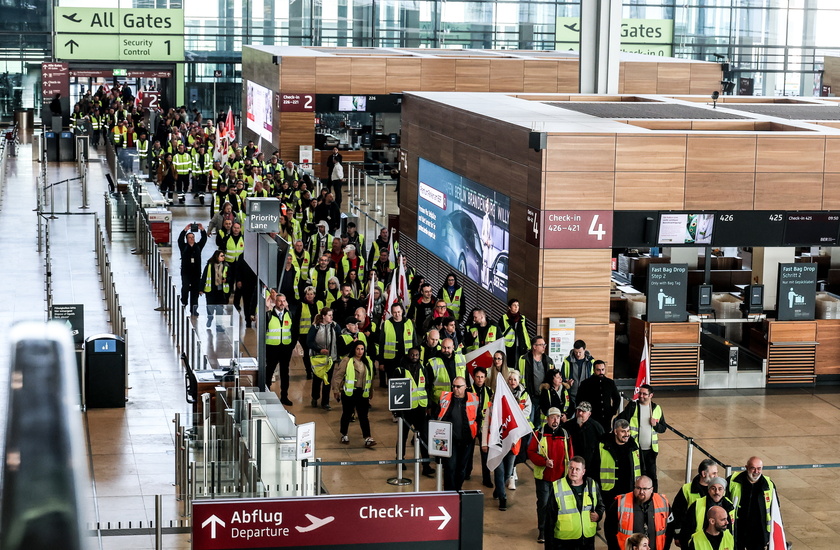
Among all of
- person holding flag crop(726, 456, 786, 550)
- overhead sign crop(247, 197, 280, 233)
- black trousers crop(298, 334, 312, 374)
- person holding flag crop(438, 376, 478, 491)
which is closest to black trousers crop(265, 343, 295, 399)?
black trousers crop(298, 334, 312, 374)

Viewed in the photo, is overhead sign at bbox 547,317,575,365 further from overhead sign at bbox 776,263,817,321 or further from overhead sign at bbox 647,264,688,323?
overhead sign at bbox 776,263,817,321

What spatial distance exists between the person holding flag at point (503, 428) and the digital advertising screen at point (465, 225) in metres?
6.30

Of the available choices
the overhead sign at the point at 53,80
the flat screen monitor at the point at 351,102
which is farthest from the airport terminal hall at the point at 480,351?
the overhead sign at the point at 53,80

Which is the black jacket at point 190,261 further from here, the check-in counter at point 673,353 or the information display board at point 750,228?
the information display board at point 750,228

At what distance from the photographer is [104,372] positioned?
1591 cm

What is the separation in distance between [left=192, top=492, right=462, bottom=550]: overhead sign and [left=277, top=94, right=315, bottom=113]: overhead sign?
3399cm

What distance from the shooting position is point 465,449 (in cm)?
1246

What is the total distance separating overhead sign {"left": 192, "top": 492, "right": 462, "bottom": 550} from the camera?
210 inches

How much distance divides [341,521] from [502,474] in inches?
284

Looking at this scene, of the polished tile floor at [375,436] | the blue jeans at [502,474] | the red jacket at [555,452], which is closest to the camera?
the red jacket at [555,452]

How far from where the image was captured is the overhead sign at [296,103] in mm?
38719

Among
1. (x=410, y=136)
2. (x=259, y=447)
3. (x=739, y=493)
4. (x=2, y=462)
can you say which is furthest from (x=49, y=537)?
(x=410, y=136)

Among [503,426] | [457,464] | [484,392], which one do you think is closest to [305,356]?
[484,392]

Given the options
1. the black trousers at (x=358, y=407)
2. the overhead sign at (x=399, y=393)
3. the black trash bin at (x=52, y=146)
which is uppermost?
the black trash bin at (x=52, y=146)
